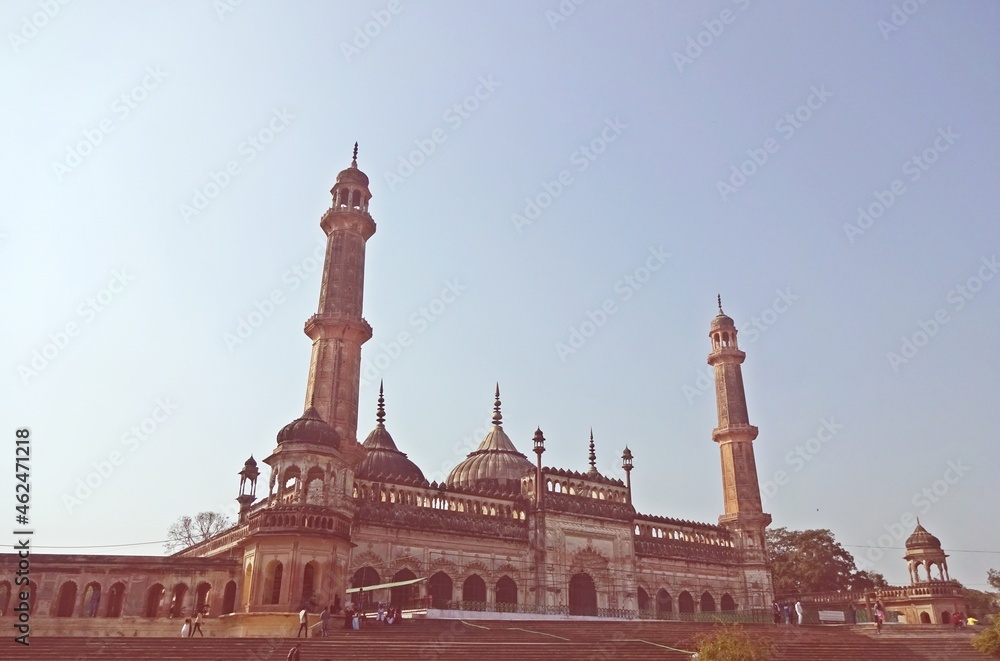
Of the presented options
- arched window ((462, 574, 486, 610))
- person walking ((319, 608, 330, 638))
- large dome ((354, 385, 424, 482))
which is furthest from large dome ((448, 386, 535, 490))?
person walking ((319, 608, 330, 638))

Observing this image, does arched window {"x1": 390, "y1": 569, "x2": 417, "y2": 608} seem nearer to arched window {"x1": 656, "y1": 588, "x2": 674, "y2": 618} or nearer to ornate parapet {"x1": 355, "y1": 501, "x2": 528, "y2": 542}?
ornate parapet {"x1": 355, "y1": 501, "x2": 528, "y2": 542}

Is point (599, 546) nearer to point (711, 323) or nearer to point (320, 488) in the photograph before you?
point (320, 488)

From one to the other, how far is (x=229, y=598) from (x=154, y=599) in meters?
2.63

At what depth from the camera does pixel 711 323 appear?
142ft

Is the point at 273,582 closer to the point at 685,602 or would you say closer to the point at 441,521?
the point at 441,521

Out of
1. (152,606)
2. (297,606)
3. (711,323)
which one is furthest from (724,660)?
(711,323)

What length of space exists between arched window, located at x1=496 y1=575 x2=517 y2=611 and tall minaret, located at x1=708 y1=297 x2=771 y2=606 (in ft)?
45.6

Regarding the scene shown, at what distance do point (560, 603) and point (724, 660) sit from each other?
18095mm

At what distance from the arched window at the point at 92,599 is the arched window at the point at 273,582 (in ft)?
19.9

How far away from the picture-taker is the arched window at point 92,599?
2270cm

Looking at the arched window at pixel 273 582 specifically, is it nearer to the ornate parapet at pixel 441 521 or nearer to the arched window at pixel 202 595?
the arched window at pixel 202 595

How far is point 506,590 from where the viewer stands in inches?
1168

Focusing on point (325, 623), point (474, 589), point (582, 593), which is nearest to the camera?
point (325, 623)

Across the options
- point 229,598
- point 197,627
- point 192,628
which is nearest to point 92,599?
point 229,598
